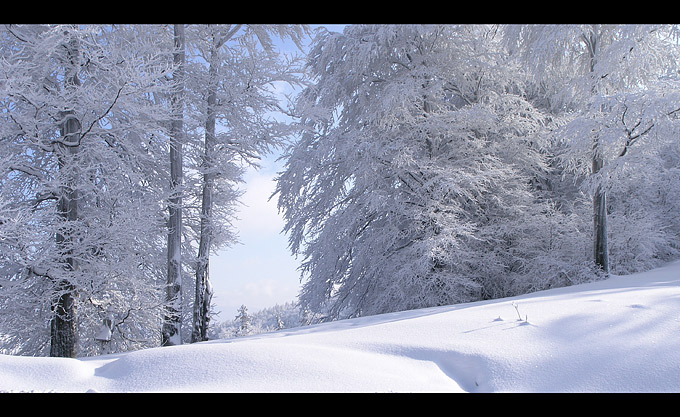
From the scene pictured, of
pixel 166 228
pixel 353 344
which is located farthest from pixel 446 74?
pixel 353 344

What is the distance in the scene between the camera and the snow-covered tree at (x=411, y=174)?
31.4 feet

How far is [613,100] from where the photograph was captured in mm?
8102

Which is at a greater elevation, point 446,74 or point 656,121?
point 446,74

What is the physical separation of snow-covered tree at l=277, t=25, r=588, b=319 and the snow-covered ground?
5.56m

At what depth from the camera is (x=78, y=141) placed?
765 centimetres

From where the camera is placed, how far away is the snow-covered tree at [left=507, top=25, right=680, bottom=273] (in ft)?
26.7

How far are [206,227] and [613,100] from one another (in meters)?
8.69

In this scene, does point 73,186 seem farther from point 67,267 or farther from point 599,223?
point 599,223

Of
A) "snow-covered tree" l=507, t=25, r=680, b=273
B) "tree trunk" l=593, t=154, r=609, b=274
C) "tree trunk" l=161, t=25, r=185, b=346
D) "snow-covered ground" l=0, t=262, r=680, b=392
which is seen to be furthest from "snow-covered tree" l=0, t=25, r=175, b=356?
"tree trunk" l=593, t=154, r=609, b=274

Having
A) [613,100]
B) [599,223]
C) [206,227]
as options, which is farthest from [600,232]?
[206,227]

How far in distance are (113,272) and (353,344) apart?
6024mm

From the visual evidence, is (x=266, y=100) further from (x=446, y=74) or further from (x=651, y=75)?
(x=651, y=75)

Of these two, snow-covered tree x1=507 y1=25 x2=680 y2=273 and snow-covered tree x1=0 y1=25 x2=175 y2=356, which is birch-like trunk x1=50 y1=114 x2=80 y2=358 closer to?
snow-covered tree x1=0 y1=25 x2=175 y2=356

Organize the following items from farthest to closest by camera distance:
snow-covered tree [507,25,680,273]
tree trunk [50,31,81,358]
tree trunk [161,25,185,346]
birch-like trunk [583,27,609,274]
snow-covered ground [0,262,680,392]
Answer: birch-like trunk [583,27,609,274] < tree trunk [161,25,185,346] < snow-covered tree [507,25,680,273] < tree trunk [50,31,81,358] < snow-covered ground [0,262,680,392]
